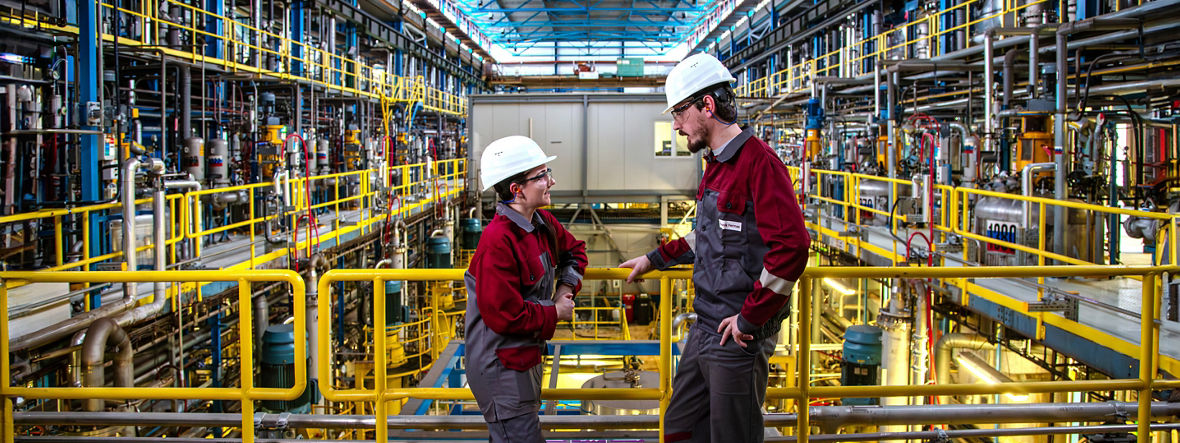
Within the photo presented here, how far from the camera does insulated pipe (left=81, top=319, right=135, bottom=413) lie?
6219 mm

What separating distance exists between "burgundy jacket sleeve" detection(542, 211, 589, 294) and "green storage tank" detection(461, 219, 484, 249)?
1598 centimetres

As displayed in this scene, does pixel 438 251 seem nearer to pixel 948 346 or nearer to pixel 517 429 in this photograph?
pixel 948 346

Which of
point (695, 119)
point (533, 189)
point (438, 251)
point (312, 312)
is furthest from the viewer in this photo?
point (438, 251)

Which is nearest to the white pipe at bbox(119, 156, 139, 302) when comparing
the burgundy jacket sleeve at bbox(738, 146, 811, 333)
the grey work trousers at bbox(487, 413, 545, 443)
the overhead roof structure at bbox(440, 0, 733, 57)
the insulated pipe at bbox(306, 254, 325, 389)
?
the insulated pipe at bbox(306, 254, 325, 389)

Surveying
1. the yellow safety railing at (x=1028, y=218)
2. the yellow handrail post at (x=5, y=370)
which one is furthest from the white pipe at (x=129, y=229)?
the yellow safety railing at (x=1028, y=218)

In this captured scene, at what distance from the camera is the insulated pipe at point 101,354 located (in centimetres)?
622

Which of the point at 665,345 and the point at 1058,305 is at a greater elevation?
the point at 665,345

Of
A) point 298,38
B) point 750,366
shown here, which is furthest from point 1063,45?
point 298,38

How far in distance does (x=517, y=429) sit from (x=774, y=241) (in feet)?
3.57

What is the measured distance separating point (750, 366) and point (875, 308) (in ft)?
39.1

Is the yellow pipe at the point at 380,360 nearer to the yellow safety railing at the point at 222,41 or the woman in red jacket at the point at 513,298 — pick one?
the woman in red jacket at the point at 513,298

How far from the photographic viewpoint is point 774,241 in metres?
2.56

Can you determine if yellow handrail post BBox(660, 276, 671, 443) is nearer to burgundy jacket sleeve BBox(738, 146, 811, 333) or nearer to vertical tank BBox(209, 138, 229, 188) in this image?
burgundy jacket sleeve BBox(738, 146, 811, 333)

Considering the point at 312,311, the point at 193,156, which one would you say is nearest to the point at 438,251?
the point at 193,156
